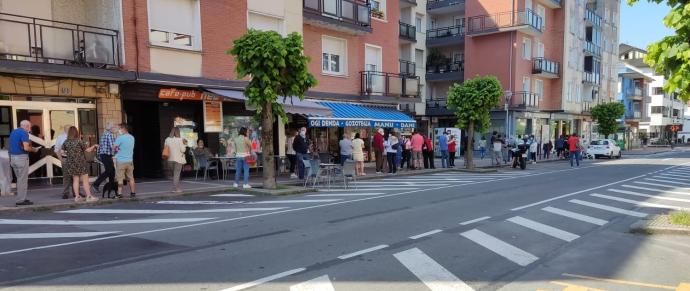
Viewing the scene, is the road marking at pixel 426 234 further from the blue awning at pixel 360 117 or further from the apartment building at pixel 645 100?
the apartment building at pixel 645 100

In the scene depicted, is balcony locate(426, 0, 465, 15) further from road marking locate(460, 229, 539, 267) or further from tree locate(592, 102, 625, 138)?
road marking locate(460, 229, 539, 267)

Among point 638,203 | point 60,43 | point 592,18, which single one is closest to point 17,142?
point 60,43

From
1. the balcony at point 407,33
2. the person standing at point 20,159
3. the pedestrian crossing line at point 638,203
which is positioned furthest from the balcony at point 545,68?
the person standing at point 20,159

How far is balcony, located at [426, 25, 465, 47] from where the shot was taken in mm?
40500

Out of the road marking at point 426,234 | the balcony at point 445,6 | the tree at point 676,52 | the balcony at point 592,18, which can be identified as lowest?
the road marking at point 426,234

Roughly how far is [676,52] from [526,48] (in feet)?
112

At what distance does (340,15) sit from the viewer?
21359 mm

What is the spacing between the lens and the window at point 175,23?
49.4ft

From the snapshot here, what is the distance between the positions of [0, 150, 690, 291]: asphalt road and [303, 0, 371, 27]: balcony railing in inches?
428

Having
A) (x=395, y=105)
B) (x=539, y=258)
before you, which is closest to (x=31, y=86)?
(x=539, y=258)

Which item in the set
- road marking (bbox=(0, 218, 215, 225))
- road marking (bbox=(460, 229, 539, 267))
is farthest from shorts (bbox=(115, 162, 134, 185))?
road marking (bbox=(460, 229, 539, 267))

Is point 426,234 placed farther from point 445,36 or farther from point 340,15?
point 445,36

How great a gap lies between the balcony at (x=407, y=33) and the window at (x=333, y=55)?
12.9 meters

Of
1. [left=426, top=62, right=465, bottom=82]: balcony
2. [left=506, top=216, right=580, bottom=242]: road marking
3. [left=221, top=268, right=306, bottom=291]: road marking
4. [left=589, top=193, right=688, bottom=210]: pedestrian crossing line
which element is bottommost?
[left=589, top=193, right=688, bottom=210]: pedestrian crossing line
